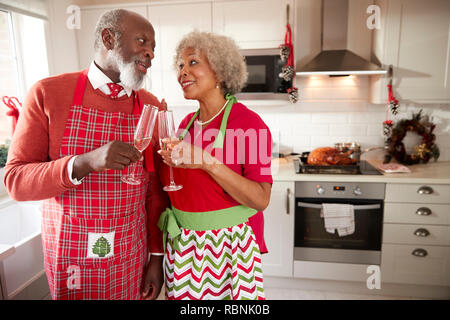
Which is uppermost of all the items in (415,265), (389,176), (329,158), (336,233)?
(329,158)

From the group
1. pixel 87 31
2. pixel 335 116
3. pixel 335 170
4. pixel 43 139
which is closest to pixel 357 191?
pixel 335 170

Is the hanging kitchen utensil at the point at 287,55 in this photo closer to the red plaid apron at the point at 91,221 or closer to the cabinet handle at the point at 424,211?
the cabinet handle at the point at 424,211

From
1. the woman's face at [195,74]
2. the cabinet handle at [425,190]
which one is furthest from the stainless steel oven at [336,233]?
the woman's face at [195,74]

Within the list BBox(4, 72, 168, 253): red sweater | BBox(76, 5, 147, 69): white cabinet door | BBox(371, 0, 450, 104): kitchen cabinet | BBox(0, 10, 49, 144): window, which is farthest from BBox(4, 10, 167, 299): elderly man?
BBox(371, 0, 450, 104): kitchen cabinet

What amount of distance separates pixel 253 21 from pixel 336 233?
1.71m

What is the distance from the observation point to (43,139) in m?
1.07

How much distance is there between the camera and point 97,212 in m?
1.12

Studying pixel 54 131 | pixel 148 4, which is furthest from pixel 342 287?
pixel 148 4

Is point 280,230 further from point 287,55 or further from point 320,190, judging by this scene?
point 287,55

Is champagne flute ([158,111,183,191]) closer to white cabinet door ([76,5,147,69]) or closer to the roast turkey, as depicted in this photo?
the roast turkey

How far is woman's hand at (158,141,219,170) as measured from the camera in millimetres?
1000

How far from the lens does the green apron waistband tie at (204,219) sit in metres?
1.17

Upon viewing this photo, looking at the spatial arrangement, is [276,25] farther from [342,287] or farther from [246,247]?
[342,287]

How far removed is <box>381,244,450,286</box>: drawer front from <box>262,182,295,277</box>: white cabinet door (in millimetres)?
→ 681
